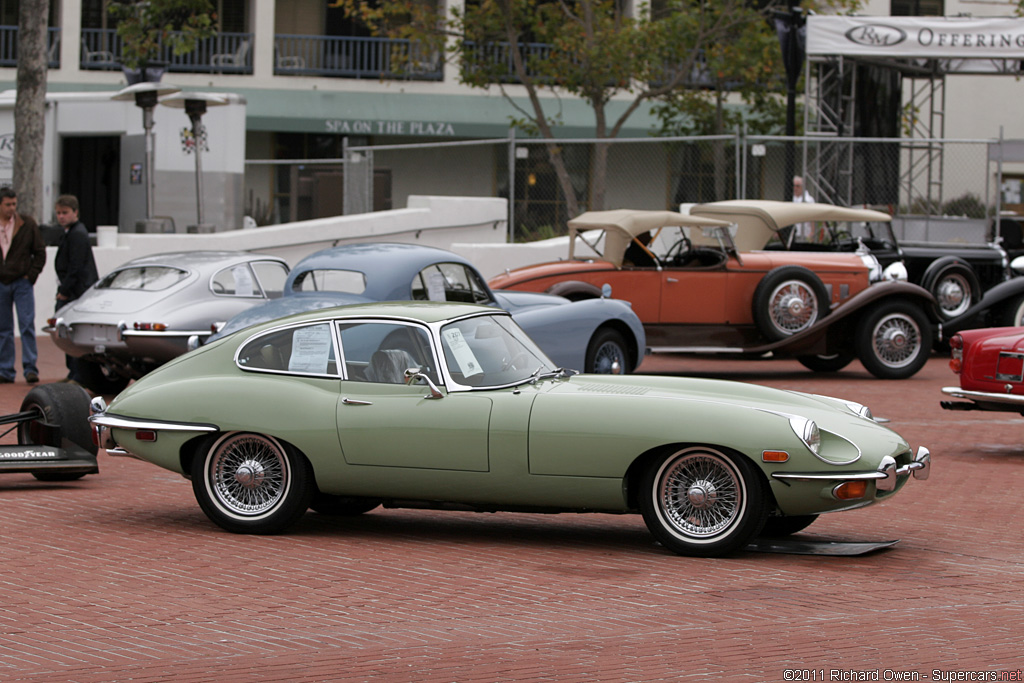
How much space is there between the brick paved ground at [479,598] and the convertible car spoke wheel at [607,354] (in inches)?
207

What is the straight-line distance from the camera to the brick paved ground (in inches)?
196

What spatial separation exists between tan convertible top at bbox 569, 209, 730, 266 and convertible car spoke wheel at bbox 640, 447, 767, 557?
8898 millimetres

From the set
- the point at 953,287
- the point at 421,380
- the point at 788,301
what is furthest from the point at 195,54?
the point at 421,380

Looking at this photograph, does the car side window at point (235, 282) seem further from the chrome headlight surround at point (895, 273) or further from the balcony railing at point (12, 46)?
the balcony railing at point (12, 46)

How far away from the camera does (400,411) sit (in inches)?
277

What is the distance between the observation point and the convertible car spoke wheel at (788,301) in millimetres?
15461

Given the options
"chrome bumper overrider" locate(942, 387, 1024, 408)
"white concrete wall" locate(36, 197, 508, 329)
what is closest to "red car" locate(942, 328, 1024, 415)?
"chrome bumper overrider" locate(942, 387, 1024, 408)

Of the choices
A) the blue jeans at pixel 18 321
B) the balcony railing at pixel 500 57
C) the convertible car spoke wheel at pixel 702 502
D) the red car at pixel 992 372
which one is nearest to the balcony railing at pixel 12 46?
the balcony railing at pixel 500 57

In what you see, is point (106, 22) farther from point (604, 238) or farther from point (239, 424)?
point (239, 424)

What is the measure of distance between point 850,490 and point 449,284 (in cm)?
664

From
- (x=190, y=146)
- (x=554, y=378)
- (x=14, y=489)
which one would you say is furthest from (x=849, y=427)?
(x=190, y=146)

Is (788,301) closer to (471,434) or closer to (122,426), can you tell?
(471,434)

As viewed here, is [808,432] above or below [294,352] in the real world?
below

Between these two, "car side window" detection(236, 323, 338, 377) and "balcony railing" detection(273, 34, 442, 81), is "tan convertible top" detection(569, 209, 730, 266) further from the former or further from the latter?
"balcony railing" detection(273, 34, 442, 81)
